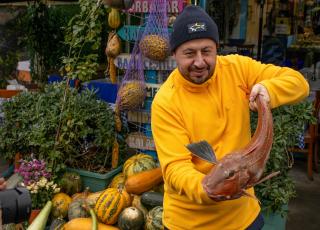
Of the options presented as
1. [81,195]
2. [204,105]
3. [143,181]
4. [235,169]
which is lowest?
[81,195]

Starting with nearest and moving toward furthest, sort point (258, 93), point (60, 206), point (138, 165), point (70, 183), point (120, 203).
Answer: point (258, 93) < point (120, 203) < point (60, 206) < point (138, 165) < point (70, 183)

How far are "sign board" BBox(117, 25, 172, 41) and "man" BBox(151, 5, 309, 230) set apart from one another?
2272 millimetres

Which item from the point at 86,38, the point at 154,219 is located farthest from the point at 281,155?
the point at 86,38

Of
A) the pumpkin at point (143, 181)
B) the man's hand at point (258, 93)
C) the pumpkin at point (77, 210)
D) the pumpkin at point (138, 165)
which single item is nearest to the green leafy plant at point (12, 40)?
the pumpkin at point (138, 165)

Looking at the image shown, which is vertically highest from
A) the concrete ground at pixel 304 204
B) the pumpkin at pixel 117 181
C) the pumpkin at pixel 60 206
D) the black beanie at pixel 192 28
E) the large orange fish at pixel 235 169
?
the black beanie at pixel 192 28

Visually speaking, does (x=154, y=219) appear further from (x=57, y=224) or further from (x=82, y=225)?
(x=57, y=224)

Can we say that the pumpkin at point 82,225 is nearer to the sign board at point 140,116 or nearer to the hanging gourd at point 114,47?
the sign board at point 140,116

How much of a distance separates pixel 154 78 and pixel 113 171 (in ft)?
3.53

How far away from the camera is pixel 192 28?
1969mm

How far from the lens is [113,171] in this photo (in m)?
4.50

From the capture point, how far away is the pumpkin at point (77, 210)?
3.91 meters

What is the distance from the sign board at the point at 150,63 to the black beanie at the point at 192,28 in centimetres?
216

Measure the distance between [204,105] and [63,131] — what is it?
8.67 feet

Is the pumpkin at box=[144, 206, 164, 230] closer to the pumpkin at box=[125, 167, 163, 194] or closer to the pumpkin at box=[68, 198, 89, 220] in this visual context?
the pumpkin at box=[125, 167, 163, 194]
